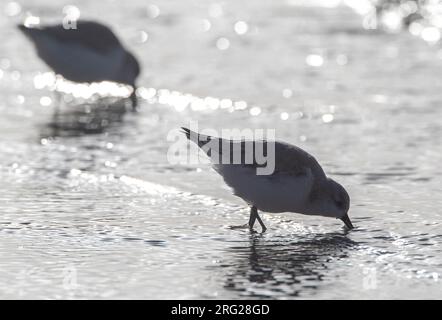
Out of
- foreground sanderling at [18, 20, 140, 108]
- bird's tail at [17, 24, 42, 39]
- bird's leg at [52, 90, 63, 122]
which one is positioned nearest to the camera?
bird's leg at [52, 90, 63, 122]

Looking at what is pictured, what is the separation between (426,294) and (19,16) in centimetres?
1458

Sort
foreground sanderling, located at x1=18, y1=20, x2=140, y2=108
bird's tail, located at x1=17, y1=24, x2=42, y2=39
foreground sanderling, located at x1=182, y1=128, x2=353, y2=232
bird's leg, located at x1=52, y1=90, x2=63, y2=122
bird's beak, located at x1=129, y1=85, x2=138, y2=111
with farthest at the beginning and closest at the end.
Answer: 1. foreground sanderling, located at x1=18, y1=20, x2=140, y2=108
2. bird's tail, located at x1=17, y1=24, x2=42, y2=39
3. bird's beak, located at x1=129, y1=85, x2=138, y2=111
4. bird's leg, located at x1=52, y1=90, x2=63, y2=122
5. foreground sanderling, located at x1=182, y1=128, x2=353, y2=232

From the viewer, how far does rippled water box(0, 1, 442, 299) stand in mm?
7320

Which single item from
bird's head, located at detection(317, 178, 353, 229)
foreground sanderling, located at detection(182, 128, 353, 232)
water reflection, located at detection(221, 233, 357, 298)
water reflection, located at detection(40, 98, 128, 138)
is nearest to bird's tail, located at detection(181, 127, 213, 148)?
foreground sanderling, located at detection(182, 128, 353, 232)

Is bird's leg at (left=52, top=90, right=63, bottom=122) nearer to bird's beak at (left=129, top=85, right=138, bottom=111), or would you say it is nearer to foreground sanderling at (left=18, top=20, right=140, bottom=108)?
foreground sanderling at (left=18, top=20, right=140, bottom=108)

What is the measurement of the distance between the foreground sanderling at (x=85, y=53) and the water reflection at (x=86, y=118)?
330 mm

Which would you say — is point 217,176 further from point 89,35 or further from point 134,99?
point 89,35

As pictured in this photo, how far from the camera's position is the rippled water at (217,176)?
24.0 feet

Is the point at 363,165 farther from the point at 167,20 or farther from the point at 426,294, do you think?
the point at 167,20

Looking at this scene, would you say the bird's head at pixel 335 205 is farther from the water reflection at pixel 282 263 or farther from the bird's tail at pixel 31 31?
the bird's tail at pixel 31 31

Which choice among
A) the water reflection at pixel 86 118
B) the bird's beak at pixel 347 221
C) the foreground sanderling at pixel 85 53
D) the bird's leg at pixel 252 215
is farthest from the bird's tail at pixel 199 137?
the foreground sanderling at pixel 85 53

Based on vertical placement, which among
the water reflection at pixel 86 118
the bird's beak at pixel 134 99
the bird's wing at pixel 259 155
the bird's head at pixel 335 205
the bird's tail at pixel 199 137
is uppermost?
the bird's beak at pixel 134 99

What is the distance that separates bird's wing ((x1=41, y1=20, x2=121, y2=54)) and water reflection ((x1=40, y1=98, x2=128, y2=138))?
2.44 ft

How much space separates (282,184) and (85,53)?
6852 mm
